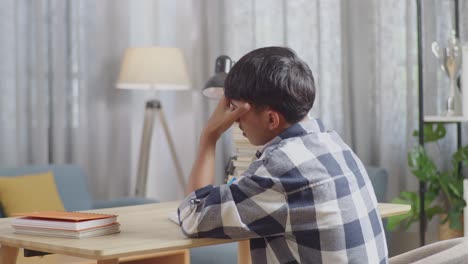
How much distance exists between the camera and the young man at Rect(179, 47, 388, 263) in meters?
1.77

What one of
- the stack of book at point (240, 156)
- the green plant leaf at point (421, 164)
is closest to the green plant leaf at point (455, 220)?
the green plant leaf at point (421, 164)

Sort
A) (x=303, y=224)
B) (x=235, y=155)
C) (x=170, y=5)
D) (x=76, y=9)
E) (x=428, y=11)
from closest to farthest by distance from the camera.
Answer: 1. (x=303, y=224)
2. (x=235, y=155)
3. (x=428, y=11)
4. (x=76, y=9)
5. (x=170, y=5)

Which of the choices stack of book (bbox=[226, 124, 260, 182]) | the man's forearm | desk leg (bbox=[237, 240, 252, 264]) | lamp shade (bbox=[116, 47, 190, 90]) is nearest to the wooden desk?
desk leg (bbox=[237, 240, 252, 264])

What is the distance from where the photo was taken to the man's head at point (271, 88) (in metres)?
1.83

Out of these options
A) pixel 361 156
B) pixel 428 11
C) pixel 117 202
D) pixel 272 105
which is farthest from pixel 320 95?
pixel 272 105

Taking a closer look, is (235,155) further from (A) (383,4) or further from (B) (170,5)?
(B) (170,5)

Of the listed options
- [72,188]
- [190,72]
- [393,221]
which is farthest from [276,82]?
[190,72]

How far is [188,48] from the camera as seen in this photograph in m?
5.57

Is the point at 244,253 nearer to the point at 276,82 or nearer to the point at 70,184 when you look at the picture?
the point at 276,82

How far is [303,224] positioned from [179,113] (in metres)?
3.89

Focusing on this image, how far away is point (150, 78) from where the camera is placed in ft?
16.4

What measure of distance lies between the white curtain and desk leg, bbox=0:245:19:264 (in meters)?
2.58

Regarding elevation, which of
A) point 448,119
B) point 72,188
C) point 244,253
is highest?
point 448,119

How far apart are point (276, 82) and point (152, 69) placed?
3.22m
